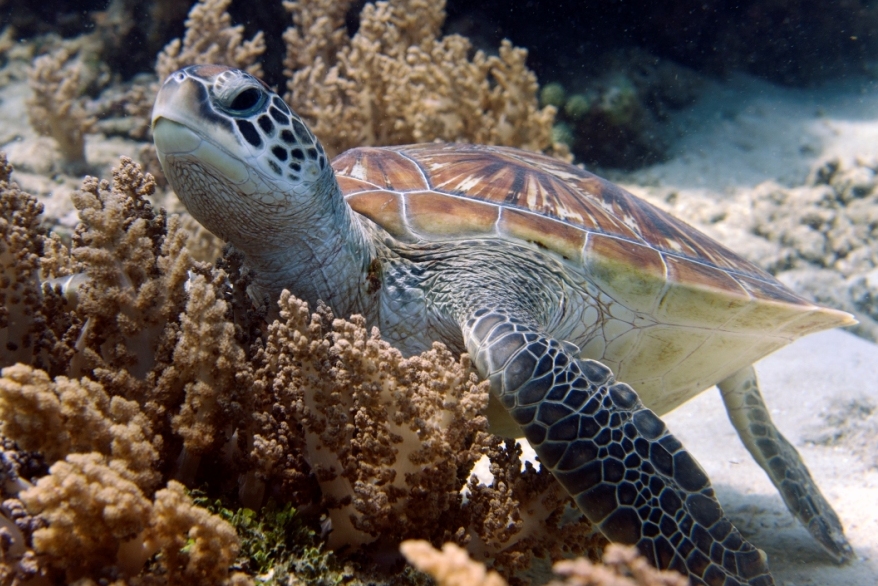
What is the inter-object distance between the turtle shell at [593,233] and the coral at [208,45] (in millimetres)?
2463

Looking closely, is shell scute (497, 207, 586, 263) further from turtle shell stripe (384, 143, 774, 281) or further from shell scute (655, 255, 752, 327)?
shell scute (655, 255, 752, 327)

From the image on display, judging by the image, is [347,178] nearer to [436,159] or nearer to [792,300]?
[436,159]

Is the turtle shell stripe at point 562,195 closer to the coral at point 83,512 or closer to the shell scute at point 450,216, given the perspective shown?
the shell scute at point 450,216

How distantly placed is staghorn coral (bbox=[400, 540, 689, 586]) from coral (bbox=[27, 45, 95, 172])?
4884mm

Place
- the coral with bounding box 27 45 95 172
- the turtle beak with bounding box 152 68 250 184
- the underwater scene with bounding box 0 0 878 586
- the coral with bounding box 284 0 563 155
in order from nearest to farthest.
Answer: the underwater scene with bounding box 0 0 878 586 < the turtle beak with bounding box 152 68 250 184 < the coral with bounding box 284 0 563 155 < the coral with bounding box 27 45 95 172

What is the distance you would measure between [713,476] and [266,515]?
239 cm

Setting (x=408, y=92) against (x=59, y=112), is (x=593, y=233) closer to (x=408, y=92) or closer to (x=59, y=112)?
(x=408, y=92)

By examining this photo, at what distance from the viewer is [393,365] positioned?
1.36 metres

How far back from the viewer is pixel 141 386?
128 centimetres

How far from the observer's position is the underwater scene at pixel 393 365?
3.38ft

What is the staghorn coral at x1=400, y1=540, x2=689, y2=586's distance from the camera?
583 millimetres

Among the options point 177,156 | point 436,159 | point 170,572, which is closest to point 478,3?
point 436,159

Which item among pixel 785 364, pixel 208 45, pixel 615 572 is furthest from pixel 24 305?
pixel 785 364

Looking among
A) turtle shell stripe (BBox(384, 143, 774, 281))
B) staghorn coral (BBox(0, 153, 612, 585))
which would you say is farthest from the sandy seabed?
staghorn coral (BBox(0, 153, 612, 585))
